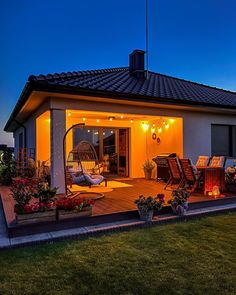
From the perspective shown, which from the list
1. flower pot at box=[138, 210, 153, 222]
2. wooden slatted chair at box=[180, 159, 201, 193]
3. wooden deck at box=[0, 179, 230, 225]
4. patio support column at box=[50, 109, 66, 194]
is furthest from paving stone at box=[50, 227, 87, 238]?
wooden slatted chair at box=[180, 159, 201, 193]

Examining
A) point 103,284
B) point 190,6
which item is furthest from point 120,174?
point 190,6

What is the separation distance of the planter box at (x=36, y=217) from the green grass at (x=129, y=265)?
0.53 metres

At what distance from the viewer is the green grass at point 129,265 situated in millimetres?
2562

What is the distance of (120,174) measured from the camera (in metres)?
10.8

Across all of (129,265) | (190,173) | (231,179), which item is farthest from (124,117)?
(129,265)

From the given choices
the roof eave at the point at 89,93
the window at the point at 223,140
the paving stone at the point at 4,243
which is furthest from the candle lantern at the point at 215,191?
the paving stone at the point at 4,243

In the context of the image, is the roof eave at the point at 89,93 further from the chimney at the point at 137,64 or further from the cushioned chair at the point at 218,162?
the chimney at the point at 137,64

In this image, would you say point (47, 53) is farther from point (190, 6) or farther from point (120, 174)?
point (120, 174)

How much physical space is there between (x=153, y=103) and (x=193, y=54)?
11.3 metres

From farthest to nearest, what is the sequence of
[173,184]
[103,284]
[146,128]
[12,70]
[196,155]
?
[12,70]
[146,128]
[196,155]
[173,184]
[103,284]

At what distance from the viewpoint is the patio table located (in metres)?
6.48

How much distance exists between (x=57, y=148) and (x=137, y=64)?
19.3ft

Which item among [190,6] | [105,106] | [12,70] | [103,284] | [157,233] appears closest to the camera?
[103,284]

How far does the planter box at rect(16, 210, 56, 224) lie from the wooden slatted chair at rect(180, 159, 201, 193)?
3.53 meters
